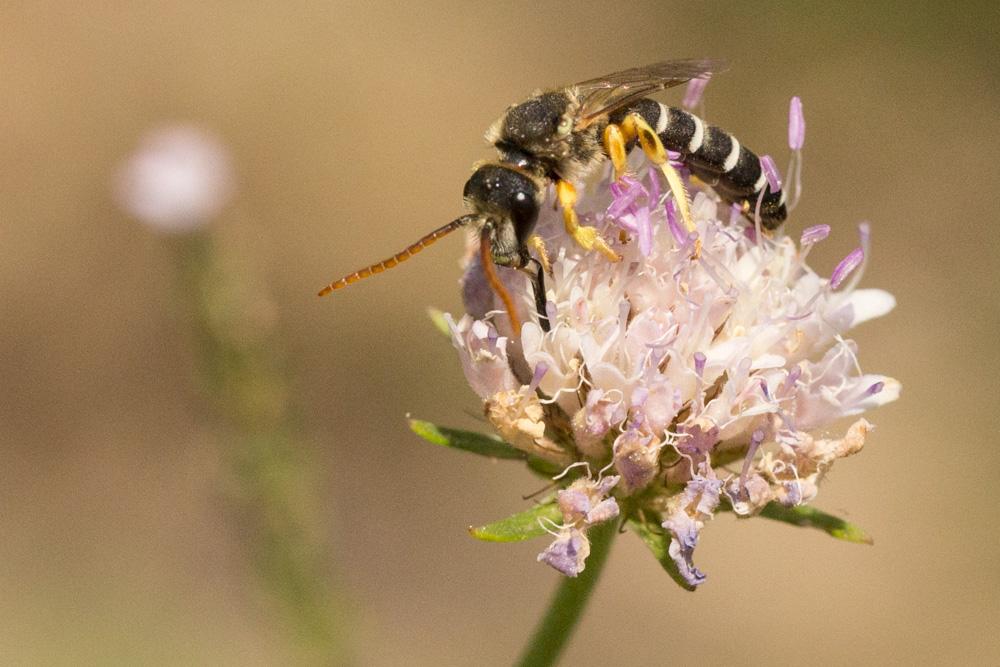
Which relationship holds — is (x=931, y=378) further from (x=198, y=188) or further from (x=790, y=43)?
(x=198, y=188)

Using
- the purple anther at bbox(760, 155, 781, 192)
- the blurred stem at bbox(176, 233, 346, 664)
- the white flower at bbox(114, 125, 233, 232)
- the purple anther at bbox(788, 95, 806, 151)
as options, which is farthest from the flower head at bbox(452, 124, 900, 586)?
the white flower at bbox(114, 125, 233, 232)

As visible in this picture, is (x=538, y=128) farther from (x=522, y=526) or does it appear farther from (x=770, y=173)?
(x=522, y=526)

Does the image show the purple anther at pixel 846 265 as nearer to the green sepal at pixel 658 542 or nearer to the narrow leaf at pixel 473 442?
the green sepal at pixel 658 542

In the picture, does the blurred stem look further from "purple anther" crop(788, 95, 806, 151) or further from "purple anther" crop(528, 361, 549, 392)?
"purple anther" crop(788, 95, 806, 151)

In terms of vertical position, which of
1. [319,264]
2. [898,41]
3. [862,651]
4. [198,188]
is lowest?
[862,651]

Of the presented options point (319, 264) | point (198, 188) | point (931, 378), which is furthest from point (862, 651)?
point (198, 188)
